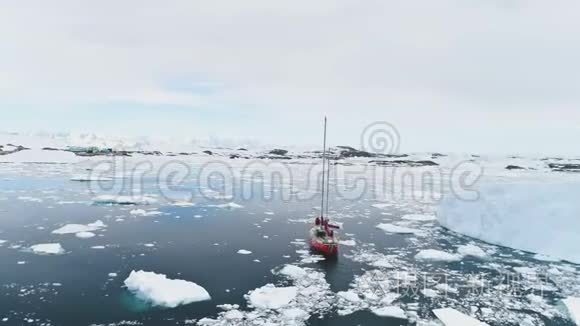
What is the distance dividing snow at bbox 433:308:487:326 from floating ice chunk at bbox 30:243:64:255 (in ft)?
37.0

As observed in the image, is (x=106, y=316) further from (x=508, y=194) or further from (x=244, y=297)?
(x=508, y=194)

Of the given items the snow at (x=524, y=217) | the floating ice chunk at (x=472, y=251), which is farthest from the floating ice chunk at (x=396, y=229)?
the floating ice chunk at (x=472, y=251)

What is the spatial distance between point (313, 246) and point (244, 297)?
15.0ft

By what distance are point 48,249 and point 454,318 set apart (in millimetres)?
12046

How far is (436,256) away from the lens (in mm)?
12914

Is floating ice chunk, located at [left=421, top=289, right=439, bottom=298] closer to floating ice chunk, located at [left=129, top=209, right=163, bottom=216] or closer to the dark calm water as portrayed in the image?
the dark calm water

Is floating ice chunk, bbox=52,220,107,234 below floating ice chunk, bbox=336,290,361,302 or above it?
above

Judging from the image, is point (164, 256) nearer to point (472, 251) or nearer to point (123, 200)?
point (472, 251)

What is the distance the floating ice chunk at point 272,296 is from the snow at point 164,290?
3.70 feet

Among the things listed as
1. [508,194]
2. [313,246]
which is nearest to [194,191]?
[313,246]

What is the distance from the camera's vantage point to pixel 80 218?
57.9 ft

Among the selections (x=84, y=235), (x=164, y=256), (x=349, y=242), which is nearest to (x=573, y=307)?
(x=349, y=242)

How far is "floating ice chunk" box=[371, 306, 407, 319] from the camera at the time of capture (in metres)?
8.41

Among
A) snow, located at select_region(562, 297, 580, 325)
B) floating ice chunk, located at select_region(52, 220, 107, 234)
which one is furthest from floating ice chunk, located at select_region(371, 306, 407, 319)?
floating ice chunk, located at select_region(52, 220, 107, 234)
